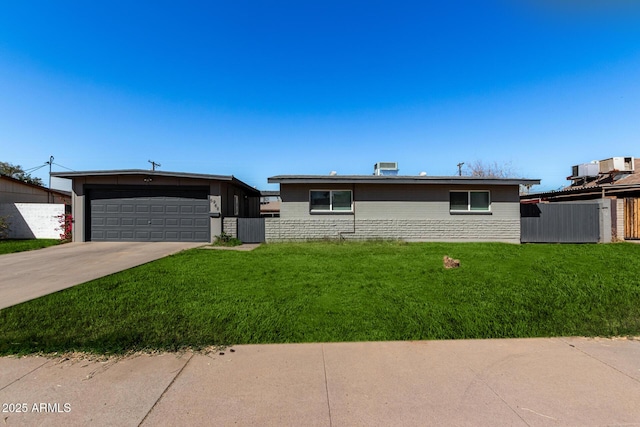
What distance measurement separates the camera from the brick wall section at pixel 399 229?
12.9 metres

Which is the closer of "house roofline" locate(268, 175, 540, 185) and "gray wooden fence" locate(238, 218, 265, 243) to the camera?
"house roofline" locate(268, 175, 540, 185)

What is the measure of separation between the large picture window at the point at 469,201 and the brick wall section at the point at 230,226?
973 cm

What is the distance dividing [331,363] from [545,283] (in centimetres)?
504

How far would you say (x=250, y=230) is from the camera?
13008mm

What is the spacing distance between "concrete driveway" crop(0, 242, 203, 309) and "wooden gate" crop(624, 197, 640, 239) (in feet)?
62.4

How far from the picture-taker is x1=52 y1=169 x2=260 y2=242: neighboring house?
43.1 feet

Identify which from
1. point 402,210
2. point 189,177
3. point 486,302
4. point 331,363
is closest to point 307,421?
point 331,363

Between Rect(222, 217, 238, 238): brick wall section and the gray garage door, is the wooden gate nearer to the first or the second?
Rect(222, 217, 238, 238): brick wall section

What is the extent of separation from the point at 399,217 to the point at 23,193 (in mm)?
22673

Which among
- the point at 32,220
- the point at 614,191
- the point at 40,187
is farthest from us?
the point at 40,187

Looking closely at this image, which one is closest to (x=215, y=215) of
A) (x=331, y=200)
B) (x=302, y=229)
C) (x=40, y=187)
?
(x=302, y=229)

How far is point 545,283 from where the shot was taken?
568 centimetres

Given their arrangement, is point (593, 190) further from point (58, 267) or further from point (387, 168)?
point (58, 267)

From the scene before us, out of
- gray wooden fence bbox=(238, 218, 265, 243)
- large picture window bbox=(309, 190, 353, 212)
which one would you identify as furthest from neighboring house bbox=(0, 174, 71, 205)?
large picture window bbox=(309, 190, 353, 212)
